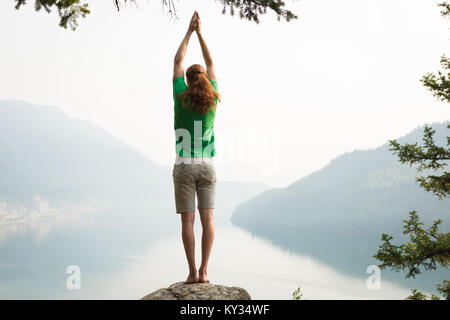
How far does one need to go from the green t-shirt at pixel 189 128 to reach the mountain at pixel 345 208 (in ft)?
342

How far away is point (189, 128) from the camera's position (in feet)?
10.5

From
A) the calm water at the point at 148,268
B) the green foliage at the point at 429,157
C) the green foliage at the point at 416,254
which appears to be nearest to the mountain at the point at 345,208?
the calm water at the point at 148,268

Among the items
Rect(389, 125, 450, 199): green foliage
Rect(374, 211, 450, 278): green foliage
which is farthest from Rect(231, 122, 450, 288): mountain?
Rect(374, 211, 450, 278): green foliage

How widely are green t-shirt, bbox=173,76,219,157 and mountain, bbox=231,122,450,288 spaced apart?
104113 mm

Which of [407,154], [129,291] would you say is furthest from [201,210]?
[129,291]

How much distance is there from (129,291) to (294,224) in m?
79.9

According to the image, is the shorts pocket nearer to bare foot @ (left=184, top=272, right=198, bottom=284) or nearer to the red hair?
the red hair

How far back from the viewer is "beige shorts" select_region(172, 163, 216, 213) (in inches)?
127

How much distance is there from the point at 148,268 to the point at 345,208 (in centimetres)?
8149

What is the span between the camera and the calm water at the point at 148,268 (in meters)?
82.5

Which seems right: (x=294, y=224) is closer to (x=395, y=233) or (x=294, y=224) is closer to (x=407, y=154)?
(x=395, y=233)
